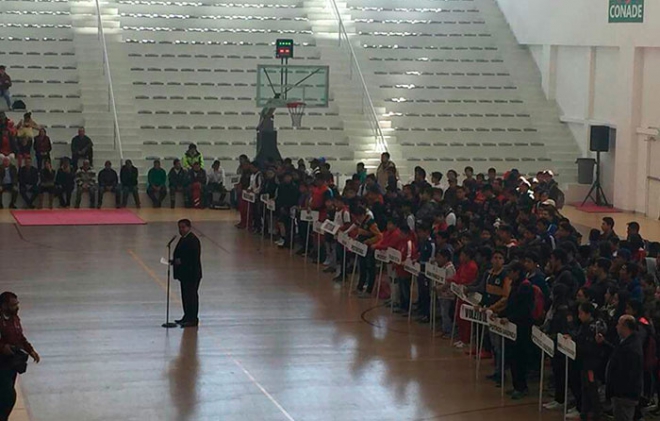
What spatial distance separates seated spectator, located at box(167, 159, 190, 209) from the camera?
3141 cm

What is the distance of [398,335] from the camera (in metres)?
17.9

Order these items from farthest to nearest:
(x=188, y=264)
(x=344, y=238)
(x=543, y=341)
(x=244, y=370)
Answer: (x=344, y=238) → (x=188, y=264) → (x=244, y=370) → (x=543, y=341)

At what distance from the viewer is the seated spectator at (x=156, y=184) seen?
3134cm

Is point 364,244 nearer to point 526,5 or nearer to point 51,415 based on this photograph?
point 51,415

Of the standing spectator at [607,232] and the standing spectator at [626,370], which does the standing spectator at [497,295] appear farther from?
the standing spectator at [626,370]

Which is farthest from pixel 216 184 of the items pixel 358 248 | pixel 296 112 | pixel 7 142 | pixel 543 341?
pixel 543 341

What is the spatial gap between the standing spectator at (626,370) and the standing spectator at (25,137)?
20758 millimetres

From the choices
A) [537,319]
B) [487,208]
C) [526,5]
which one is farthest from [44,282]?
[526,5]

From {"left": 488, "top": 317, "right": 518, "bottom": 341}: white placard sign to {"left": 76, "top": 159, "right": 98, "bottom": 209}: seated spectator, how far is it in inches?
694

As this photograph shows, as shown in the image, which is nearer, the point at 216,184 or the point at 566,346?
the point at 566,346

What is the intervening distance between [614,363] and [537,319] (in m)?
2.36

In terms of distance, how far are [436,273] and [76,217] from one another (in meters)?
13.6

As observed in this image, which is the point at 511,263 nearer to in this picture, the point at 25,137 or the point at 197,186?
the point at 197,186

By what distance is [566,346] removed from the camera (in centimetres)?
1348
